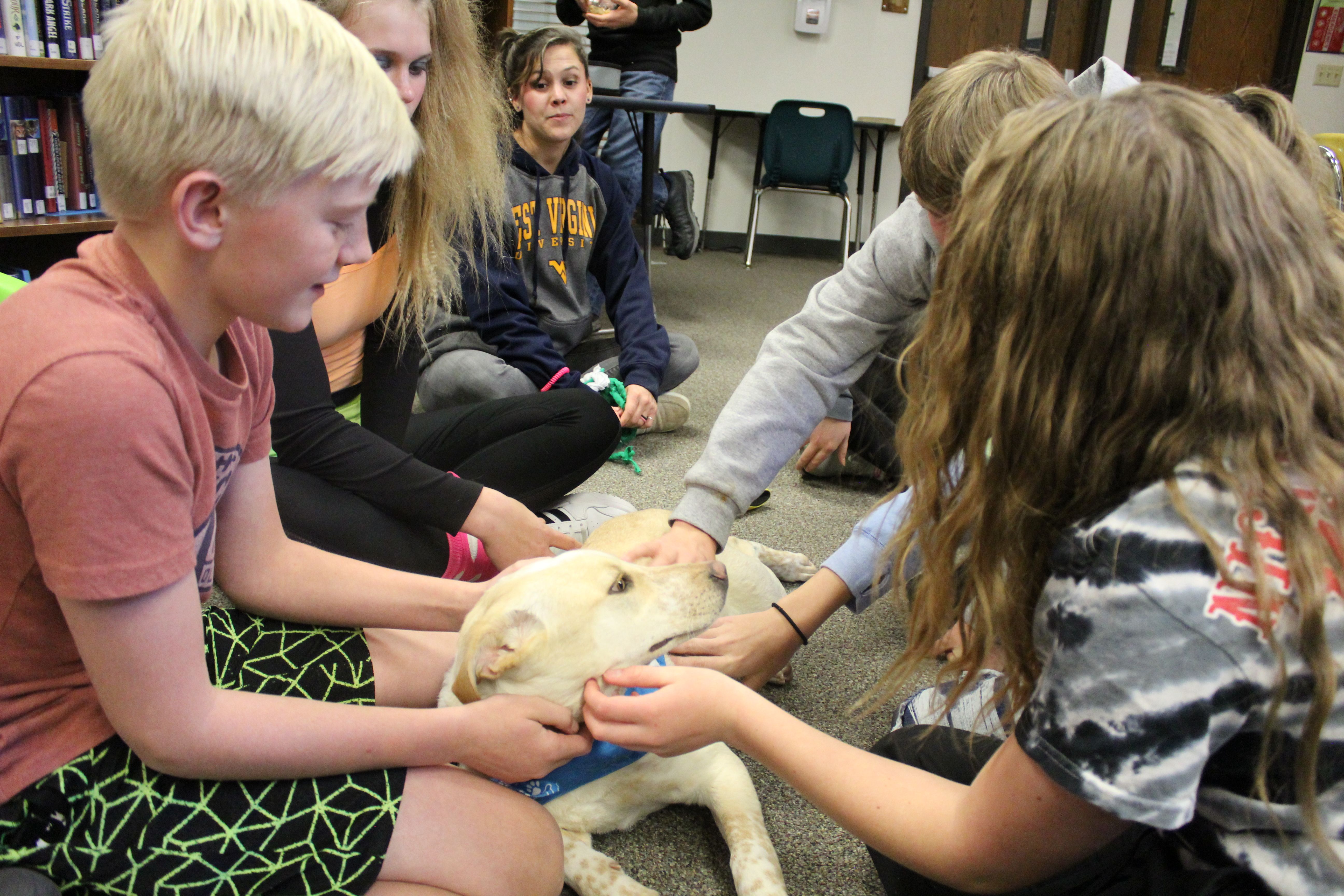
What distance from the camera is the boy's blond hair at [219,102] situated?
72 cm

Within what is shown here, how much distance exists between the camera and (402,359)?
1.79 m

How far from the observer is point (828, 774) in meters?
0.87

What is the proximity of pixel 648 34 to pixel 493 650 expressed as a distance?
157 inches

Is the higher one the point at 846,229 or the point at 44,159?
the point at 44,159

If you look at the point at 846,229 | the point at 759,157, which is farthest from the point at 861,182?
the point at 759,157

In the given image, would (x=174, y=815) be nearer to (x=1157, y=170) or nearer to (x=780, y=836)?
(x=780, y=836)

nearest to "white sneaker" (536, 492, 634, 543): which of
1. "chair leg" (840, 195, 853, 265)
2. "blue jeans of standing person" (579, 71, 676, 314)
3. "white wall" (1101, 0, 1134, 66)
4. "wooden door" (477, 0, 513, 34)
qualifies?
"wooden door" (477, 0, 513, 34)

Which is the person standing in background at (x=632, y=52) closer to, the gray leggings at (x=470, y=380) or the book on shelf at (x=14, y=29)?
the gray leggings at (x=470, y=380)

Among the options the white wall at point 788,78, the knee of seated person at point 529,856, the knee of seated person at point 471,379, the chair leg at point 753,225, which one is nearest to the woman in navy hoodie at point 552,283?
the knee of seated person at point 471,379

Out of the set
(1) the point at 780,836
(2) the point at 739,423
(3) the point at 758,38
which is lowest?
(1) the point at 780,836

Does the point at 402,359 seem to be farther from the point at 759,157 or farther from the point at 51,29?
the point at 759,157

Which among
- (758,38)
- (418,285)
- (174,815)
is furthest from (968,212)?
(758,38)

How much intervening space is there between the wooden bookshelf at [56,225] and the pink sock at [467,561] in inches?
56.3

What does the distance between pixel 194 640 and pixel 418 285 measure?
3.28 ft
